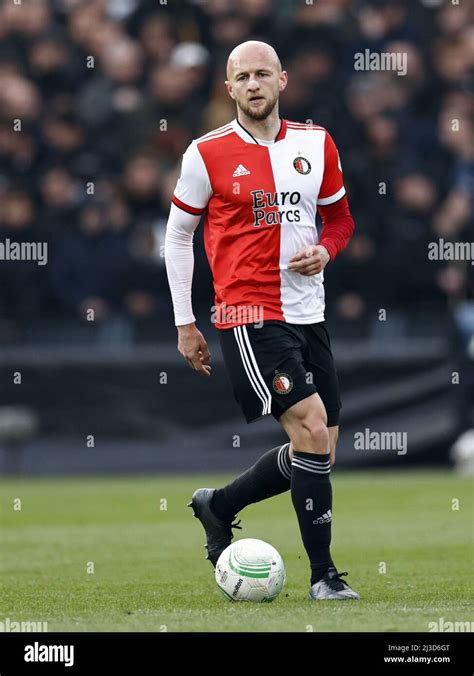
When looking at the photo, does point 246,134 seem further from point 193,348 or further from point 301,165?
point 193,348

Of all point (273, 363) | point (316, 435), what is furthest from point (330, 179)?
point (316, 435)

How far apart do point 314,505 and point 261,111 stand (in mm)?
1865

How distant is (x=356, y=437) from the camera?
45.8 feet

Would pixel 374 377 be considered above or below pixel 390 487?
above

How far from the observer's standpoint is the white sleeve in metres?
6.93

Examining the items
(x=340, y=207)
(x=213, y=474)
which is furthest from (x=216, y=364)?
(x=340, y=207)

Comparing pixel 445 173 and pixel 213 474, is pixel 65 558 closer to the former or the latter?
pixel 213 474

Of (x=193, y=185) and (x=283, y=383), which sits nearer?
(x=283, y=383)

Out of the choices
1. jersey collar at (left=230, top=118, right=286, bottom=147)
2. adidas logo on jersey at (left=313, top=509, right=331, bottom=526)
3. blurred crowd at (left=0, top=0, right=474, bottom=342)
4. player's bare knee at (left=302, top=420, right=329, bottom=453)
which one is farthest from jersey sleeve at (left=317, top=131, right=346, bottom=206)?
blurred crowd at (left=0, top=0, right=474, bottom=342)

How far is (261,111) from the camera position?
6.78 m

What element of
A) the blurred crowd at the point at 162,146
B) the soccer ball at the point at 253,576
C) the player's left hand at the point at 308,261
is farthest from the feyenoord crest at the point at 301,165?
the blurred crowd at the point at 162,146

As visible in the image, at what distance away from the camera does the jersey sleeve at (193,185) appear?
6.81 metres

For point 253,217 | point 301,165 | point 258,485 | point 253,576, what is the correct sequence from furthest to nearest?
point 258,485 < point 301,165 < point 253,217 < point 253,576

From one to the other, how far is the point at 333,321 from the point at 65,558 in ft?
18.8
